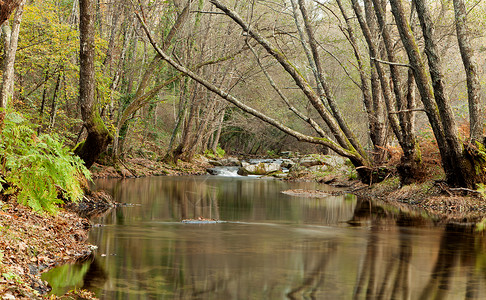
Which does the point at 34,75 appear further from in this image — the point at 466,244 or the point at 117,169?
the point at 466,244

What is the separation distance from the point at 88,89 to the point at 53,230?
5.48m

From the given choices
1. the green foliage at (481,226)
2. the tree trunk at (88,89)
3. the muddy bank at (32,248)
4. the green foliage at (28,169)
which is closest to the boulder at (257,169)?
the tree trunk at (88,89)

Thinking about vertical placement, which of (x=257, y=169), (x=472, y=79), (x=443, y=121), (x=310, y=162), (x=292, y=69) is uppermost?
(x=292, y=69)

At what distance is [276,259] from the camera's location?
562cm

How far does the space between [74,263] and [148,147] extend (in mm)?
27944

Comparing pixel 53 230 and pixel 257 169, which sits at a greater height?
pixel 257 169

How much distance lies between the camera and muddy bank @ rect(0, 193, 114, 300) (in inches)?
136

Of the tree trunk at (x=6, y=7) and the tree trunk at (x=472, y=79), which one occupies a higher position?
the tree trunk at (x=472, y=79)

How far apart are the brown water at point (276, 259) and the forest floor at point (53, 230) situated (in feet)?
0.79

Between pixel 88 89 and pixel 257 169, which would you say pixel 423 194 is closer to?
pixel 88 89

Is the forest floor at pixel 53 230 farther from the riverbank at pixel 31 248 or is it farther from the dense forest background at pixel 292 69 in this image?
the dense forest background at pixel 292 69

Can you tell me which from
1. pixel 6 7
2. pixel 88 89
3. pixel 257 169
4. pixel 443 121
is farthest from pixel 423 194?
pixel 257 169

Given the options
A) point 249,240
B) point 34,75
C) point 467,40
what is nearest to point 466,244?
point 249,240

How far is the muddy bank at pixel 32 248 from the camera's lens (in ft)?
11.4
